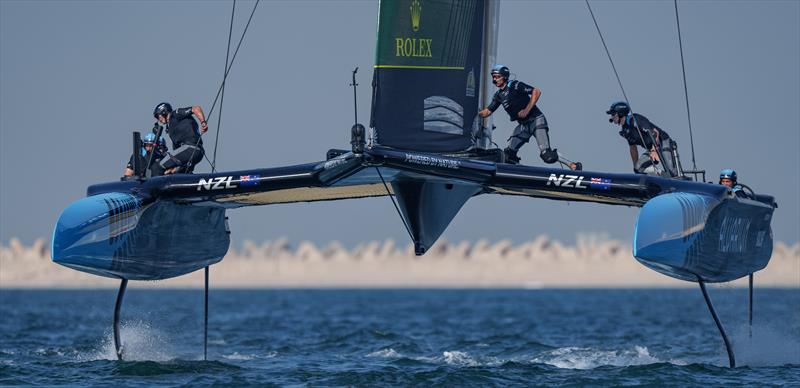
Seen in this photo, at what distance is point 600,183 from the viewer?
10438mm

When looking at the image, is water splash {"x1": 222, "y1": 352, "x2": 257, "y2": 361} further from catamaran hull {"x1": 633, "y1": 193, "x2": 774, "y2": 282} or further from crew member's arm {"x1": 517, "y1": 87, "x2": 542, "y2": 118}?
catamaran hull {"x1": 633, "y1": 193, "x2": 774, "y2": 282}

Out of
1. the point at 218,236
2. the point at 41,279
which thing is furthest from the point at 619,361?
the point at 41,279

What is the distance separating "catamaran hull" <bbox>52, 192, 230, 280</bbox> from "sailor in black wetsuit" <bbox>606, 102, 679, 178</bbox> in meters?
3.63

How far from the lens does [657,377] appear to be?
408 inches

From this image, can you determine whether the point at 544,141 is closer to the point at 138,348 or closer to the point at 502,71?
the point at 502,71

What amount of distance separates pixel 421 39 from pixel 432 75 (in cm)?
30

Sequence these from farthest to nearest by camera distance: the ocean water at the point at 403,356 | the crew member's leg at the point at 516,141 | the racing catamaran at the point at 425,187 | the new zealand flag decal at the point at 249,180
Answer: the crew member's leg at the point at 516,141, the new zealand flag decal at the point at 249,180, the ocean water at the point at 403,356, the racing catamaran at the point at 425,187

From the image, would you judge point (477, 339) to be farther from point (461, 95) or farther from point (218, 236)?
point (461, 95)

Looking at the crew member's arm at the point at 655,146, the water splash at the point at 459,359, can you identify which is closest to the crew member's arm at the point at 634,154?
the crew member's arm at the point at 655,146

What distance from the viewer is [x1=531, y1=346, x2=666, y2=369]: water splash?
1209cm

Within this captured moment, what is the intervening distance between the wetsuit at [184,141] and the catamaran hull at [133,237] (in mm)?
326

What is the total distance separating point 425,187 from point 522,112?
0.96 m

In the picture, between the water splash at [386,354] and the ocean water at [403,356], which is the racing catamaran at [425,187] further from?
the water splash at [386,354]

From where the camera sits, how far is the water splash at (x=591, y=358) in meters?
12.1
